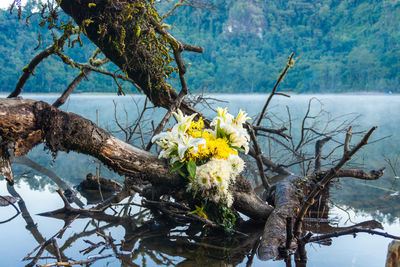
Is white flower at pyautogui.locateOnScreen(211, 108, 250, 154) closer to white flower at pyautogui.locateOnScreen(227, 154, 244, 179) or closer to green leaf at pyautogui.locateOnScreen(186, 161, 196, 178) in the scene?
white flower at pyautogui.locateOnScreen(227, 154, 244, 179)

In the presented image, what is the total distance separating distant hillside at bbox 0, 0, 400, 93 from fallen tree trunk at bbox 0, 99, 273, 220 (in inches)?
1450

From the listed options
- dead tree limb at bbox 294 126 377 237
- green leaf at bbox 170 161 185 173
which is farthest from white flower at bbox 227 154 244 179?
dead tree limb at bbox 294 126 377 237

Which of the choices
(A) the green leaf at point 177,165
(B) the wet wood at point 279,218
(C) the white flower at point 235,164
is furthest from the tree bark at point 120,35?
(B) the wet wood at point 279,218

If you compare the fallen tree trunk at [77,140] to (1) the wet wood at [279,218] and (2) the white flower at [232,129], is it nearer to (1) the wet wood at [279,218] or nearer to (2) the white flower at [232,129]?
(1) the wet wood at [279,218]

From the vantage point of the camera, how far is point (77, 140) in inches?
122

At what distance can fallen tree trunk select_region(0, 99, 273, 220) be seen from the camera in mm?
2741

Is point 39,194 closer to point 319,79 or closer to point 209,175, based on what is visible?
point 209,175

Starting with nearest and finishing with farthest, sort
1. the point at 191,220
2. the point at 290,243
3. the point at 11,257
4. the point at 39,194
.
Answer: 1. the point at 290,243
2. the point at 11,257
3. the point at 191,220
4. the point at 39,194

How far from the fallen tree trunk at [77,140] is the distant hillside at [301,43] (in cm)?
3683

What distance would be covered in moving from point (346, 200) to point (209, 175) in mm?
3746

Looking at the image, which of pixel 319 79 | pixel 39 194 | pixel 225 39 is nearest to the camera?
pixel 39 194

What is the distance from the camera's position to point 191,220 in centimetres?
414

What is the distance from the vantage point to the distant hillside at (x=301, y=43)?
47688 mm

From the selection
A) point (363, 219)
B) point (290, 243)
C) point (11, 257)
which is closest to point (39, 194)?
point (11, 257)
